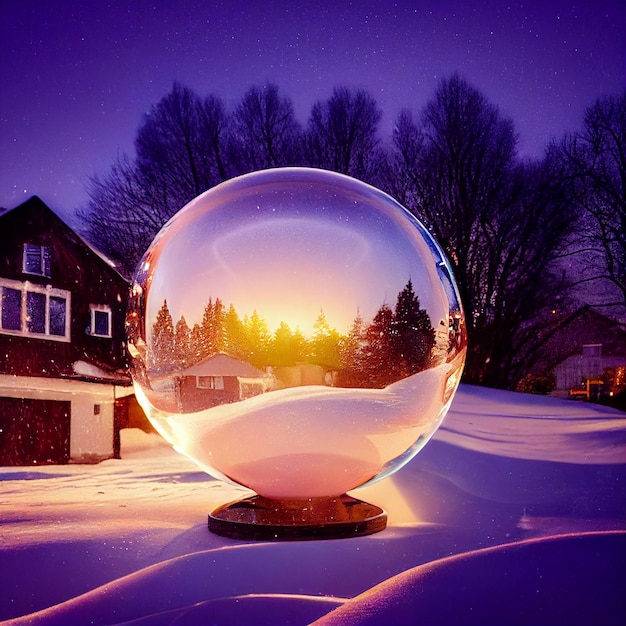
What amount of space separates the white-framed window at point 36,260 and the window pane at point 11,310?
21.9 inches

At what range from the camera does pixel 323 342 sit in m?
1.84

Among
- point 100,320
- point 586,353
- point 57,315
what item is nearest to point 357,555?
point 57,315

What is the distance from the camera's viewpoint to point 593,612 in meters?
1.18

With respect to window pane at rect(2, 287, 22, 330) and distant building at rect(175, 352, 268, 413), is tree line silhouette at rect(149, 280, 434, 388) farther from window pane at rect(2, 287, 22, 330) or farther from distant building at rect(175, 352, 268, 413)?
window pane at rect(2, 287, 22, 330)

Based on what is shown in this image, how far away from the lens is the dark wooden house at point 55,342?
677 centimetres

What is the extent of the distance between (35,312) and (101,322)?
125cm

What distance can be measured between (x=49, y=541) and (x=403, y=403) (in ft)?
3.85

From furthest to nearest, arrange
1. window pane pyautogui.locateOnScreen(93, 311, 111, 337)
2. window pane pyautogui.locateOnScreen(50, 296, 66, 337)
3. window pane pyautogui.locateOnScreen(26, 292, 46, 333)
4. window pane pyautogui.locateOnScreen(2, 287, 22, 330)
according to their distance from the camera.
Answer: window pane pyautogui.locateOnScreen(93, 311, 111, 337) < window pane pyautogui.locateOnScreen(50, 296, 66, 337) < window pane pyautogui.locateOnScreen(26, 292, 46, 333) < window pane pyautogui.locateOnScreen(2, 287, 22, 330)

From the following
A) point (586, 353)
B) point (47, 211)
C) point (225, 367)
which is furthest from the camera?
point (586, 353)

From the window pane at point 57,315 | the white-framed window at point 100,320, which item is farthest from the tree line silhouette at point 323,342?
the white-framed window at point 100,320

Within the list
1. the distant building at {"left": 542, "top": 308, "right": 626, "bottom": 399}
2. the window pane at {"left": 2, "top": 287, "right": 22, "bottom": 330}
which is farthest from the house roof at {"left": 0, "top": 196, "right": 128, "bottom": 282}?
the distant building at {"left": 542, "top": 308, "right": 626, "bottom": 399}

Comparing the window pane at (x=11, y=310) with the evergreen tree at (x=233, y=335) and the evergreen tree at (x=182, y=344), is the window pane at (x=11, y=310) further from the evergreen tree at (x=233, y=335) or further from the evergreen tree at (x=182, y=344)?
the evergreen tree at (x=233, y=335)

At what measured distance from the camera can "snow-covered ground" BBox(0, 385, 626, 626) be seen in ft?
4.11

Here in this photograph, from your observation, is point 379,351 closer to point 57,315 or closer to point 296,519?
point 296,519
